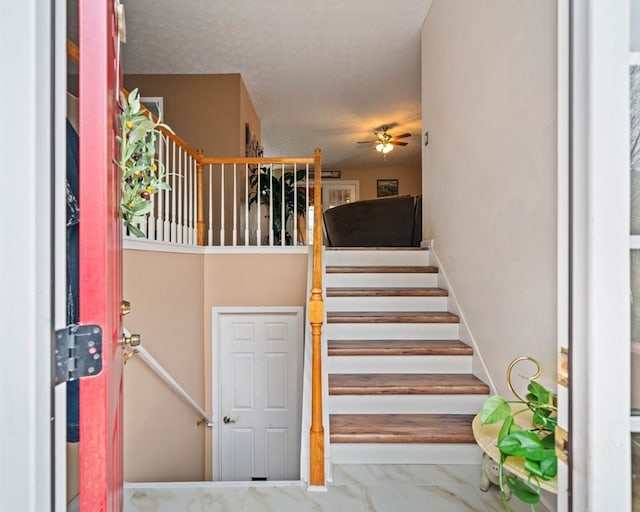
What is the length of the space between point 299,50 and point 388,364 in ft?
11.4

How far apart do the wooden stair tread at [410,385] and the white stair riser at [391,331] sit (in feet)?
1.31

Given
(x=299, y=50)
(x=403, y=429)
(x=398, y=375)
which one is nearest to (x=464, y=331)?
(x=398, y=375)

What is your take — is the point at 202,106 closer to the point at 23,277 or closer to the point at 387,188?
the point at 23,277

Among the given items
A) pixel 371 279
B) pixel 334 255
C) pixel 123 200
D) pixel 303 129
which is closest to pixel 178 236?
pixel 334 255

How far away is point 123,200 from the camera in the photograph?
116 centimetres

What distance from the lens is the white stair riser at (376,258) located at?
3623 millimetres

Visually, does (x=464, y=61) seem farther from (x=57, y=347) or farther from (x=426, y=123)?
(x=57, y=347)

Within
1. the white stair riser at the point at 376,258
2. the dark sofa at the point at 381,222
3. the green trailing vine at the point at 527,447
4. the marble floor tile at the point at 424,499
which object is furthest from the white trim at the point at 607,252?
the dark sofa at the point at 381,222

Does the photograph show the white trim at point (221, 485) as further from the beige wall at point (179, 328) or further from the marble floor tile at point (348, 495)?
the beige wall at point (179, 328)

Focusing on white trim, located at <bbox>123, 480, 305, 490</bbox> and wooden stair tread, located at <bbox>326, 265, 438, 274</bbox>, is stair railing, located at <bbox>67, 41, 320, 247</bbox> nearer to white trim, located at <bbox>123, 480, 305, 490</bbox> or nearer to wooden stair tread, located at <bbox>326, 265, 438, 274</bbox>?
wooden stair tread, located at <bbox>326, 265, 438, 274</bbox>

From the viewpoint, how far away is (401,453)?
2051 mm

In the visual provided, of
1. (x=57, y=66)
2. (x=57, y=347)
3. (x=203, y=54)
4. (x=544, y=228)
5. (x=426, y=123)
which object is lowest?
(x=57, y=347)

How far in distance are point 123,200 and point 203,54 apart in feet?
12.4

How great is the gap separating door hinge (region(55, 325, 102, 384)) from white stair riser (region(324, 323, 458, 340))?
2.15 m
